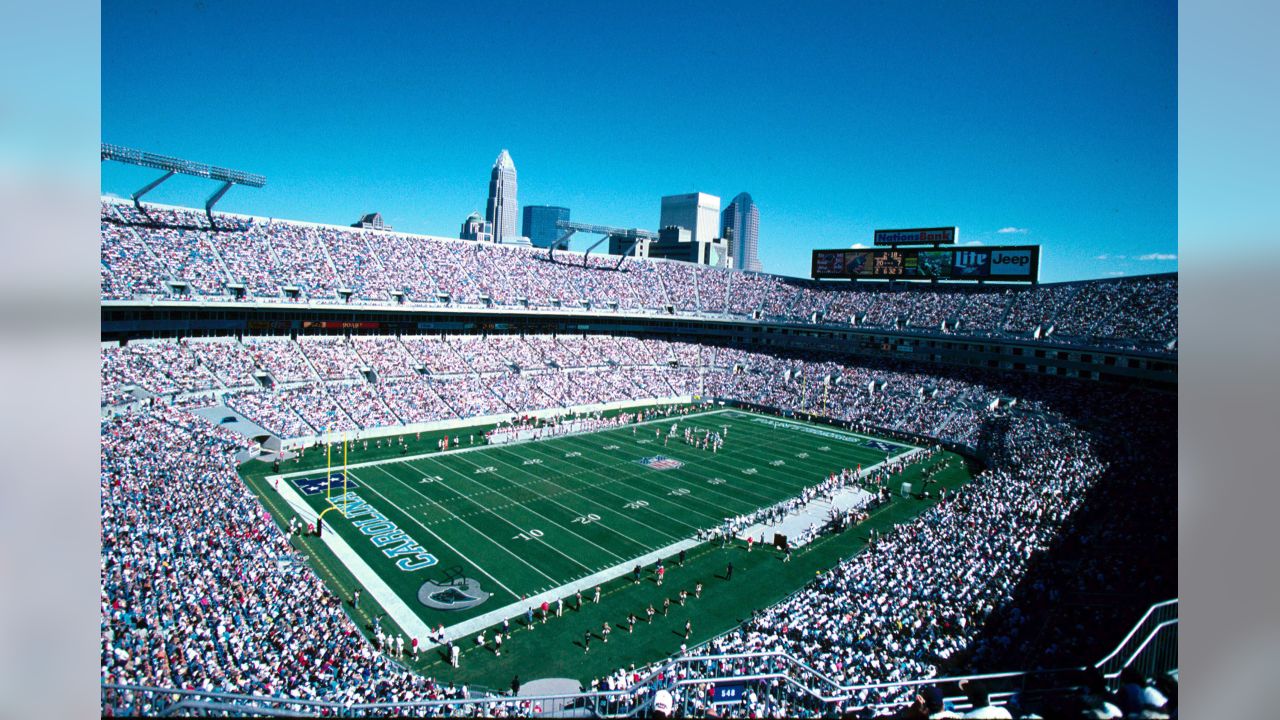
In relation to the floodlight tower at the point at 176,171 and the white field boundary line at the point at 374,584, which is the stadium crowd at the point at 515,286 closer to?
the floodlight tower at the point at 176,171

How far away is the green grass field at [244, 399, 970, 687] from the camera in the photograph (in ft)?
42.6

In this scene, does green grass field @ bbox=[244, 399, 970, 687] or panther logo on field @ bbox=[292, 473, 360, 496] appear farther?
panther logo on field @ bbox=[292, 473, 360, 496]

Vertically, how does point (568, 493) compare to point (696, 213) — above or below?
below

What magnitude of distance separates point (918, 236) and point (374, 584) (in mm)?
38497

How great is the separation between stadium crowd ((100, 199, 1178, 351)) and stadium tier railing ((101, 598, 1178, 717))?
2383cm

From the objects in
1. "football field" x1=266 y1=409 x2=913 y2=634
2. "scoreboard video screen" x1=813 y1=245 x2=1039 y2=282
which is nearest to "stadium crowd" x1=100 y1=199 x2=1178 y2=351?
"scoreboard video screen" x1=813 y1=245 x2=1039 y2=282

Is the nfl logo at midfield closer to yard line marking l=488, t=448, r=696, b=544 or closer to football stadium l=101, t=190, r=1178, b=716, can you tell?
football stadium l=101, t=190, r=1178, b=716

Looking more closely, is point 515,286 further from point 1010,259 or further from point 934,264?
point 1010,259

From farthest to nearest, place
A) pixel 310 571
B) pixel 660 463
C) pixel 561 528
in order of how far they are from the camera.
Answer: pixel 660 463
pixel 561 528
pixel 310 571

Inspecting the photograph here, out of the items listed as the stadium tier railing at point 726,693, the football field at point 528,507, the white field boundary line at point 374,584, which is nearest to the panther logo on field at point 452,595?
the football field at point 528,507

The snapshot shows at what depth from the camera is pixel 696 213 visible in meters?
179

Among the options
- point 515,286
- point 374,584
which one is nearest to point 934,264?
point 515,286

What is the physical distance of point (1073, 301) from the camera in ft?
112
